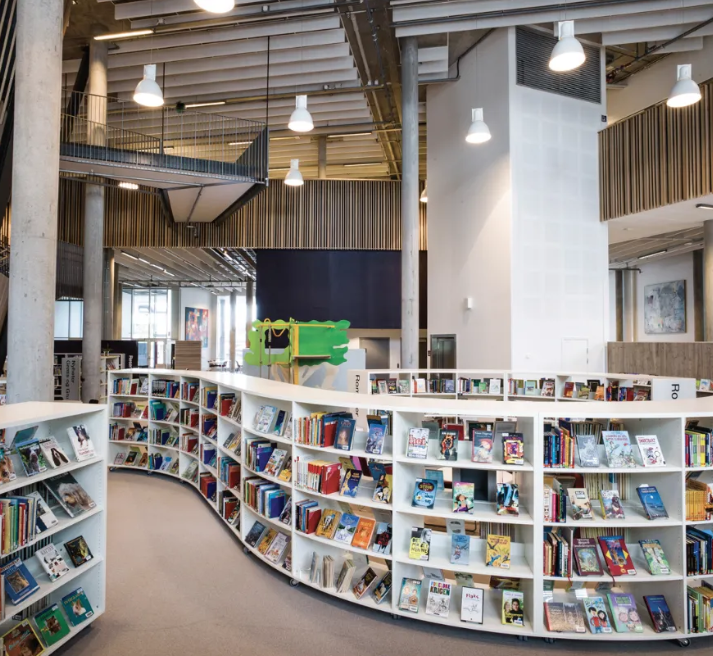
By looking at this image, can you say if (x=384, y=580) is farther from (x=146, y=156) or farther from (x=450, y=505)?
(x=146, y=156)

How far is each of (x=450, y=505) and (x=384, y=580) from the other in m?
0.69

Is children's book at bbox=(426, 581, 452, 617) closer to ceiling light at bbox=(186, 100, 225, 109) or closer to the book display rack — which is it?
the book display rack

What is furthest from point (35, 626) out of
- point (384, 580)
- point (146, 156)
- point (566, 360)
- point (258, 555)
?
point (566, 360)

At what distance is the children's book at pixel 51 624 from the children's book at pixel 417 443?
89.6 inches

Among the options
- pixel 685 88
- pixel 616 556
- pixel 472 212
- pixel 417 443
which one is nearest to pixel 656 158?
pixel 685 88

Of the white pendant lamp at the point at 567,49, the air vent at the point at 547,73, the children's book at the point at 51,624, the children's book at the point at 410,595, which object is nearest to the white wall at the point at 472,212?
the air vent at the point at 547,73

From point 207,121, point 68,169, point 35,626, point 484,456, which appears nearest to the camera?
point 35,626

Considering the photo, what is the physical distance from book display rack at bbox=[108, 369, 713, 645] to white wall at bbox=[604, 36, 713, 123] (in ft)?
34.2

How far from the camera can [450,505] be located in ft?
11.5

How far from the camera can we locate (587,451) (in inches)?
132

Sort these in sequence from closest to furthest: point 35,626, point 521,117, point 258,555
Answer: point 35,626 < point 258,555 < point 521,117

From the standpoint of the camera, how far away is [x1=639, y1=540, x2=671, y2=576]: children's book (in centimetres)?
324

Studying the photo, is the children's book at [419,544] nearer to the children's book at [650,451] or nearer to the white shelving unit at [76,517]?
the children's book at [650,451]

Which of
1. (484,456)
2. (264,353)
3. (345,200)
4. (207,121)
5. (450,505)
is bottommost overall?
(450,505)
